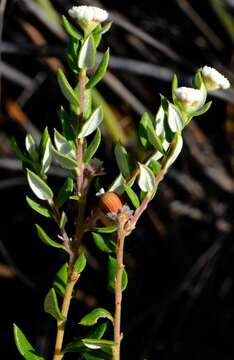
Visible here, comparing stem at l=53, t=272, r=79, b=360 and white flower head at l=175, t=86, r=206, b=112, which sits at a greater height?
white flower head at l=175, t=86, r=206, b=112

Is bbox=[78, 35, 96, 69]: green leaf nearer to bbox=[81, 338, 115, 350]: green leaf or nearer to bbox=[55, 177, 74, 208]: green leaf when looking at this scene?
bbox=[55, 177, 74, 208]: green leaf

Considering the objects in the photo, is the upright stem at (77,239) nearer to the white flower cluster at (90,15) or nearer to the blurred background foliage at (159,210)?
the white flower cluster at (90,15)

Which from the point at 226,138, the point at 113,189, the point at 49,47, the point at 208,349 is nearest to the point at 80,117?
the point at 113,189

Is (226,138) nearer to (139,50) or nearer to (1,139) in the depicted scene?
(139,50)

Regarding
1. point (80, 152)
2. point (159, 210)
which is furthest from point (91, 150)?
point (159, 210)

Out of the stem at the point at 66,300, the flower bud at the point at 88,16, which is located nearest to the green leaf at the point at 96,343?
the stem at the point at 66,300

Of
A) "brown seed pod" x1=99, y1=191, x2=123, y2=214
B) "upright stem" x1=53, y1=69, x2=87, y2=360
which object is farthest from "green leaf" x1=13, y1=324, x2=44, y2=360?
"brown seed pod" x1=99, y1=191, x2=123, y2=214

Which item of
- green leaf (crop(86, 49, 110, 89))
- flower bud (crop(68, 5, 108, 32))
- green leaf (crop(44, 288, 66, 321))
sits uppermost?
flower bud (crop(68, 5, 108, 32))
